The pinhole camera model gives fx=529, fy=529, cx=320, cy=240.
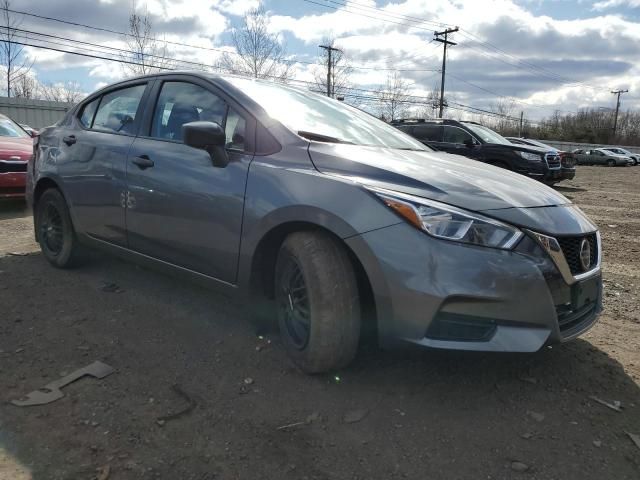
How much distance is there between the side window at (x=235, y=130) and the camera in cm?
313

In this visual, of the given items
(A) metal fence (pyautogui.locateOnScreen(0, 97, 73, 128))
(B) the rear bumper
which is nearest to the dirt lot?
(B) the rear bumper

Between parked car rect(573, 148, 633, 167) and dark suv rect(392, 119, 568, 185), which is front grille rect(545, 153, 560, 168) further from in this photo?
parked car rect(573, 148, 633, 167)

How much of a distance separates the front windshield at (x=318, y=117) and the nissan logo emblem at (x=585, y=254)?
4.25ft

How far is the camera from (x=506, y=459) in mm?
2195

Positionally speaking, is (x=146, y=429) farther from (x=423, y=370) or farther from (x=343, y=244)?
(x=423, y=370)

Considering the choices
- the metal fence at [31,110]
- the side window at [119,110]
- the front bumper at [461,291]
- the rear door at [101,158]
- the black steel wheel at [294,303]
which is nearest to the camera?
the front bumper at [461,291]

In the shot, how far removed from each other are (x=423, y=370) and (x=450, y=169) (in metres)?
1.11

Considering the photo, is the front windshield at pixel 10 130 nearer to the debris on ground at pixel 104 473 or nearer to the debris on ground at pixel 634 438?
the debris on ground at pixel 104 473

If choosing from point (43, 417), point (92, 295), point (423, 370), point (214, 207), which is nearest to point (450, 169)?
point (423, 370)

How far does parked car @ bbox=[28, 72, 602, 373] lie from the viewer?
2.37 meters

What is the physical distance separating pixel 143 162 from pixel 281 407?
6.37 feet

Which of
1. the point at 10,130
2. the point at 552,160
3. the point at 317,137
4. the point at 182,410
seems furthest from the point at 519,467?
the point at 552,160

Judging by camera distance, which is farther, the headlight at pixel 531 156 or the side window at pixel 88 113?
the headlight at pixel 531 156

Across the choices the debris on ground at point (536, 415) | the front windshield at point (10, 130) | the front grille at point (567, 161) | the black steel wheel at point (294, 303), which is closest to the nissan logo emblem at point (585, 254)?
the debris on ground at point (536, 415)
